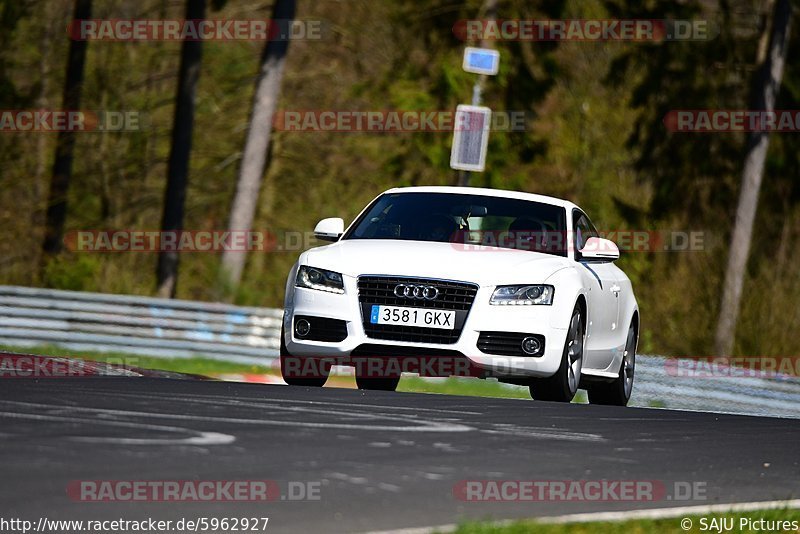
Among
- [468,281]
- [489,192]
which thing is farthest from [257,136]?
[468,281]

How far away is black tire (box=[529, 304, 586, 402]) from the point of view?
1259cm

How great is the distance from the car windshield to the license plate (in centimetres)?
109

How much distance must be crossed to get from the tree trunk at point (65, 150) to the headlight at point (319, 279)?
21954mm

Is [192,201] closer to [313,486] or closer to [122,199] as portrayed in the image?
[122,199]

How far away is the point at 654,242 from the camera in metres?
35.6

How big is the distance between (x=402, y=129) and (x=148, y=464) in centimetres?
3095

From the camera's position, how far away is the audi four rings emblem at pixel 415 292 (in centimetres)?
1220

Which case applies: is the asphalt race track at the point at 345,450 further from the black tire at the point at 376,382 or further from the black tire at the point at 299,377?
the black tire at the point at 376,382

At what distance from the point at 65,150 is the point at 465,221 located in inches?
857

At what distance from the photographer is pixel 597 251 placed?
44.1ft

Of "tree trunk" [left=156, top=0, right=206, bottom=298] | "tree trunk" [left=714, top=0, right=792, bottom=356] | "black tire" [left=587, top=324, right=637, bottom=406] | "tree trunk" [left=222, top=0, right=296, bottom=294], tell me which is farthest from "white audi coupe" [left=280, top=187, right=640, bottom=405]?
"tree trunk" [left=156, top=0, right=206, bottom=298]

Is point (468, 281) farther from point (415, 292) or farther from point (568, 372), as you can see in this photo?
point (568, 372)

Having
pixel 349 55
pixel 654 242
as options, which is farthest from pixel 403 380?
pixel 349 55

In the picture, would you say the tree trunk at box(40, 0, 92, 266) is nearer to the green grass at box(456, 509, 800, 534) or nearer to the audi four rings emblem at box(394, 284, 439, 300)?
the audi four rings emblem at box(394, 284, 439, 300)
